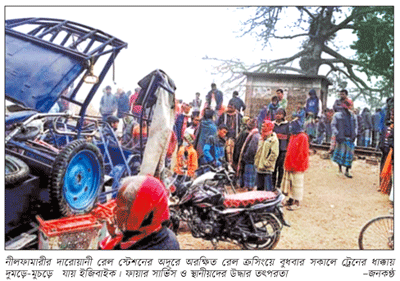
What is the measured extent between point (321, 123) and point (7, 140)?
5.56 metres

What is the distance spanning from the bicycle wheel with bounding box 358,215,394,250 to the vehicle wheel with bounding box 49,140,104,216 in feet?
9.56

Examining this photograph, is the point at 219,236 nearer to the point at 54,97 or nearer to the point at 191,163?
the point at 191,163

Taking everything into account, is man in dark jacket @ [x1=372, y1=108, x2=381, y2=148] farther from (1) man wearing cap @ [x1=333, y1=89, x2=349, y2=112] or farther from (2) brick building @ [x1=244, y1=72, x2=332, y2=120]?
(2) brick building @ [x1=244, y1=72, x2=332, y2=120]

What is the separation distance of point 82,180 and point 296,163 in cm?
291

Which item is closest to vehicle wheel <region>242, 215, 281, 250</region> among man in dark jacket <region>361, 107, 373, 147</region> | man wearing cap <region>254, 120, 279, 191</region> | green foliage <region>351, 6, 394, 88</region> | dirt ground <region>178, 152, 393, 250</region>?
dirt ground <region>178, 152, 393, 250</region>

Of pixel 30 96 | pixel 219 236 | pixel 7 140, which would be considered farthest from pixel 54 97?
pixel 219 236

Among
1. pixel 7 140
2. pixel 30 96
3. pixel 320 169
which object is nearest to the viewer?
pixel 7 140

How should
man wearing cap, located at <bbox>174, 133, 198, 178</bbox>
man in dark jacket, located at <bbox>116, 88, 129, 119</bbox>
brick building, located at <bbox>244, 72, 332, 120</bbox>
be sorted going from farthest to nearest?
brick building, located at <bbox>244, 72, 332, 120</bbox>, man wearing cap, located at <bbox>174, 133, 198, 178</bbox>, man in dark jacket, located at <bbox>116, 88, 129, 119</bbox>

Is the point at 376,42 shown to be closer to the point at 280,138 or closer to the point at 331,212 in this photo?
the point at 280,138

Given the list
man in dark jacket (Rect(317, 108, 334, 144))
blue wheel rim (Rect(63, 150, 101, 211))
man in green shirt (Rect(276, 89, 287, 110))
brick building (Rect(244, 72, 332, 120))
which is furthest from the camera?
man in dark jacket (Rect(317, 108, 334, 144))

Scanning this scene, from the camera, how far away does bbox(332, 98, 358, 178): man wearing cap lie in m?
5.73

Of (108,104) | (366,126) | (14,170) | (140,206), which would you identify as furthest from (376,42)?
(14,170)

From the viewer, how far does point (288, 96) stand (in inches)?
222

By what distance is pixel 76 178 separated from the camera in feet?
10.9
